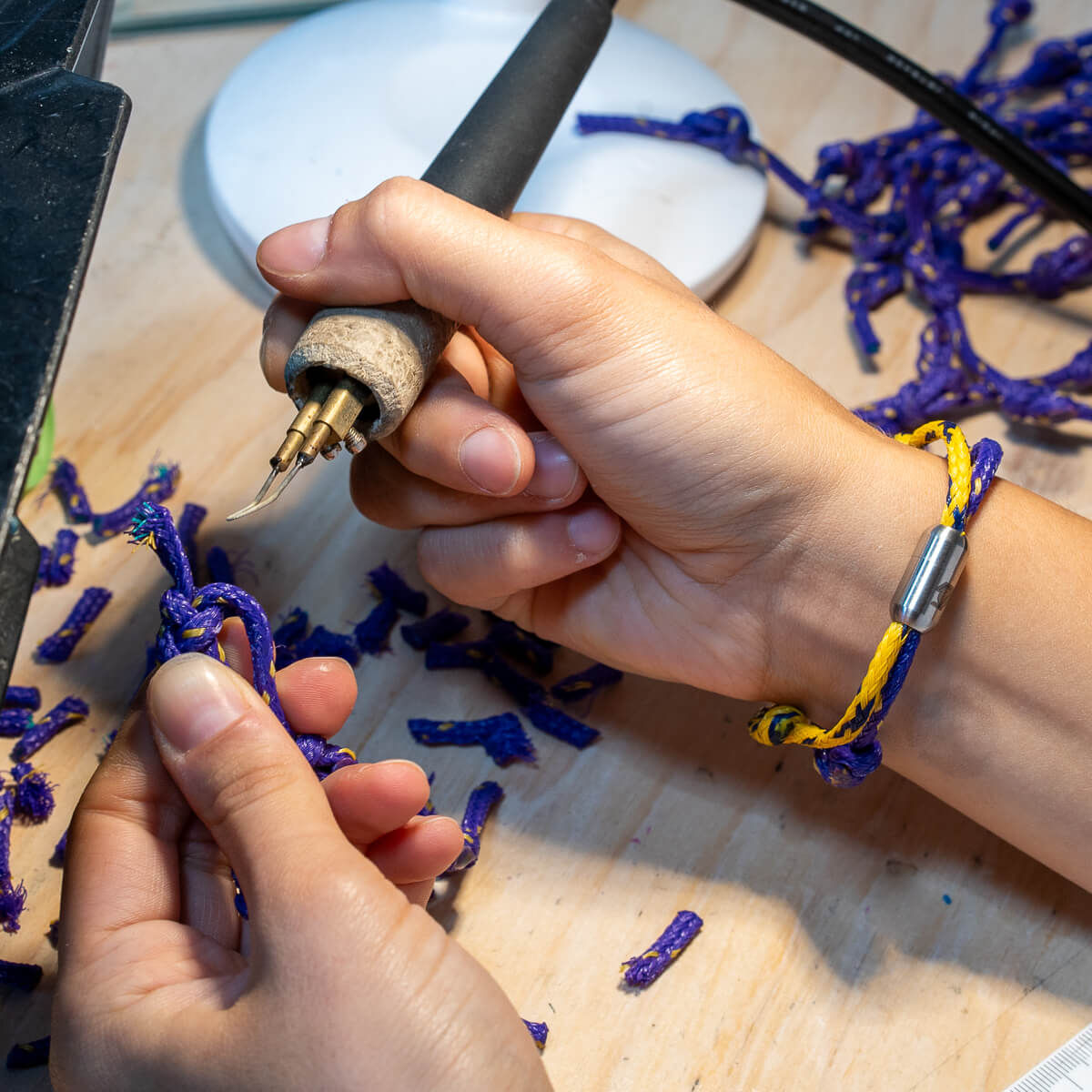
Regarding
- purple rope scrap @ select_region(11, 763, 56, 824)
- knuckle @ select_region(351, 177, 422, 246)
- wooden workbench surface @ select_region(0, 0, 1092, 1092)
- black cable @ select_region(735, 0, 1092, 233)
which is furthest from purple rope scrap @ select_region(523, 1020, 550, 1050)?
black cable @ select_region(735, 0, 1092, 233)

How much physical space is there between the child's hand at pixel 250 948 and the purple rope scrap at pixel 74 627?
20 centimetres

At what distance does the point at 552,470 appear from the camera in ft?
2.10

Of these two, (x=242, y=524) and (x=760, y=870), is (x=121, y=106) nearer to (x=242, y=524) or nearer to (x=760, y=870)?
(x=242, y=524)

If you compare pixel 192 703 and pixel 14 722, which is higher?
pixel 192 703

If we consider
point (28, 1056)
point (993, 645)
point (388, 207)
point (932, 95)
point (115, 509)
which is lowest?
point (28, 1056)

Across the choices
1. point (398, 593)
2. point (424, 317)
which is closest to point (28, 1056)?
point (398, 593)

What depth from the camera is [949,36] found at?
1.14 metres

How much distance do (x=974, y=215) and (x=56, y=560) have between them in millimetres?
884

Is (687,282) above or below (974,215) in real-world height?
below

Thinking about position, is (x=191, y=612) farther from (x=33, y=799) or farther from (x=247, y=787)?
(x=33, y=799)

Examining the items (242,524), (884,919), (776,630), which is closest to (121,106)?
(242,524)

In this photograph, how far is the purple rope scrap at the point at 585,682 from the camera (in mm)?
708

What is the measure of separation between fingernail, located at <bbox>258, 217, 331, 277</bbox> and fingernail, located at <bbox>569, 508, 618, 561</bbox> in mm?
232

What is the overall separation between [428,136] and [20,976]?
0.68 meters
